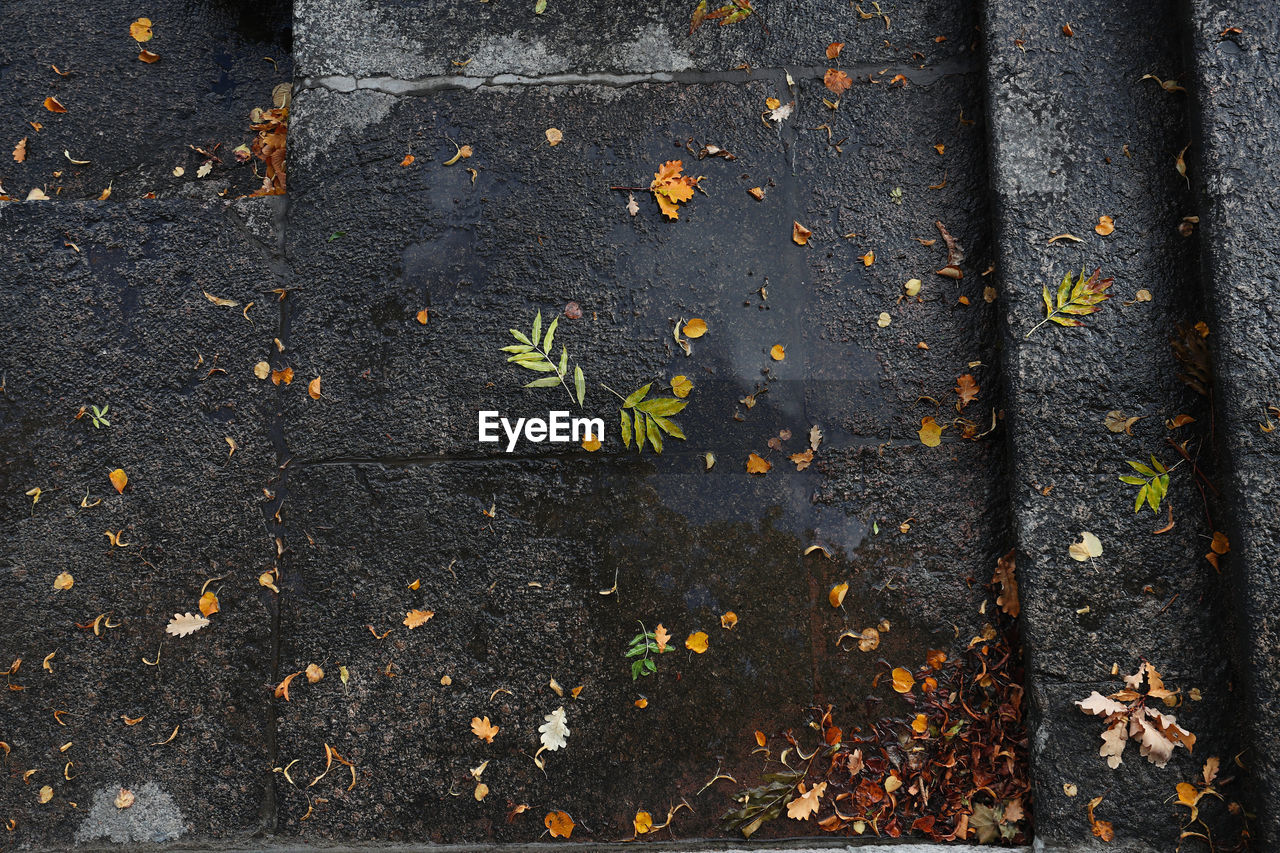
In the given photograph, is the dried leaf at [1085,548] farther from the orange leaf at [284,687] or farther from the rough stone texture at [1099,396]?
the orange leaf at [284,687]

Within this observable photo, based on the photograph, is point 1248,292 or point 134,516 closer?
point 1248,292

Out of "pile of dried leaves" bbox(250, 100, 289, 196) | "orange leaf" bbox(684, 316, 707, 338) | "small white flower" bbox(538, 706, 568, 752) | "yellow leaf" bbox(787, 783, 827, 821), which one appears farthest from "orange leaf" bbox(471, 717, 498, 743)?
"pile of dried leaves" bbox(250, 100, 289, 196)

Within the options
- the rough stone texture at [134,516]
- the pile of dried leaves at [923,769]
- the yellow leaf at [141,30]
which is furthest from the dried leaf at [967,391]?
the yellow leaf at [141,30]

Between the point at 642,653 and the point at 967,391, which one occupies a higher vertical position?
the point at 967,391

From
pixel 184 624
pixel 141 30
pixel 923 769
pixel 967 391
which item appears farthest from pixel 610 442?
pixel 141 30

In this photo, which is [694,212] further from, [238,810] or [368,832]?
[238,810]

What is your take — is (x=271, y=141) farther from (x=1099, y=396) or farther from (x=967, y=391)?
(x=1099, y=396)

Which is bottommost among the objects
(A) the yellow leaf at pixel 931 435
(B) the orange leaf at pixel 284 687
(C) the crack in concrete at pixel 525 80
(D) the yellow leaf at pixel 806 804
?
(D) the yellow leaf at pixel 806 804
